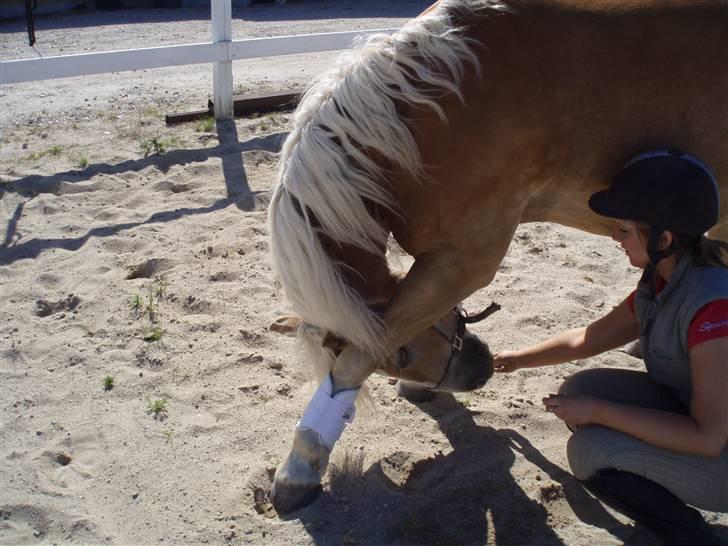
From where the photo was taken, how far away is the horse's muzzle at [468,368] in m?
2.74

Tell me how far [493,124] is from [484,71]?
18 cm

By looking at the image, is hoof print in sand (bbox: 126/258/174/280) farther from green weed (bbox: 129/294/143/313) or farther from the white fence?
the white fence

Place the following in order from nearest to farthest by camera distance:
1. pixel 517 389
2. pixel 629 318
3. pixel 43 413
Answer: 1. pixel 629 318
2. pixel 43 413
3. pixel 517 389

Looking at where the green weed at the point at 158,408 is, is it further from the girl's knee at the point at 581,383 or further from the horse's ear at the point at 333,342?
the girl's knee at the point at 581,383

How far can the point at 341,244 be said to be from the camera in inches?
95.0

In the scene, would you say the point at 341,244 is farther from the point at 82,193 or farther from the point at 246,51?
the point at 246,51

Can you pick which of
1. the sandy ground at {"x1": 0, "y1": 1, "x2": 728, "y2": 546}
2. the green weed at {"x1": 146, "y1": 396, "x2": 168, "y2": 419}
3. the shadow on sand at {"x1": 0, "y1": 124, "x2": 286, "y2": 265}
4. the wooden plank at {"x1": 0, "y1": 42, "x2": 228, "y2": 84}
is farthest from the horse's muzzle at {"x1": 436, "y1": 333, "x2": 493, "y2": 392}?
the wooden plank at {"x1": 0, "y1": 42, "x2": 228, "y2": 84}

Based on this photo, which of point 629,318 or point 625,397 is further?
point 629,318

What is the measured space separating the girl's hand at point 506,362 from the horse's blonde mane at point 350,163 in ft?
2.35

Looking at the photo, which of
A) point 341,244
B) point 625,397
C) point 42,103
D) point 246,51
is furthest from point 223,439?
point 42,103

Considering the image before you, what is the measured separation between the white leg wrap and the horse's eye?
0.70ft

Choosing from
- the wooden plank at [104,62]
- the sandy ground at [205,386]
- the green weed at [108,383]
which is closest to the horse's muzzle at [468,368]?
the sandy ground at [205,386]

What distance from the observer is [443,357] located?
2.71 m

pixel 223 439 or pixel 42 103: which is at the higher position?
pixel 42 103
